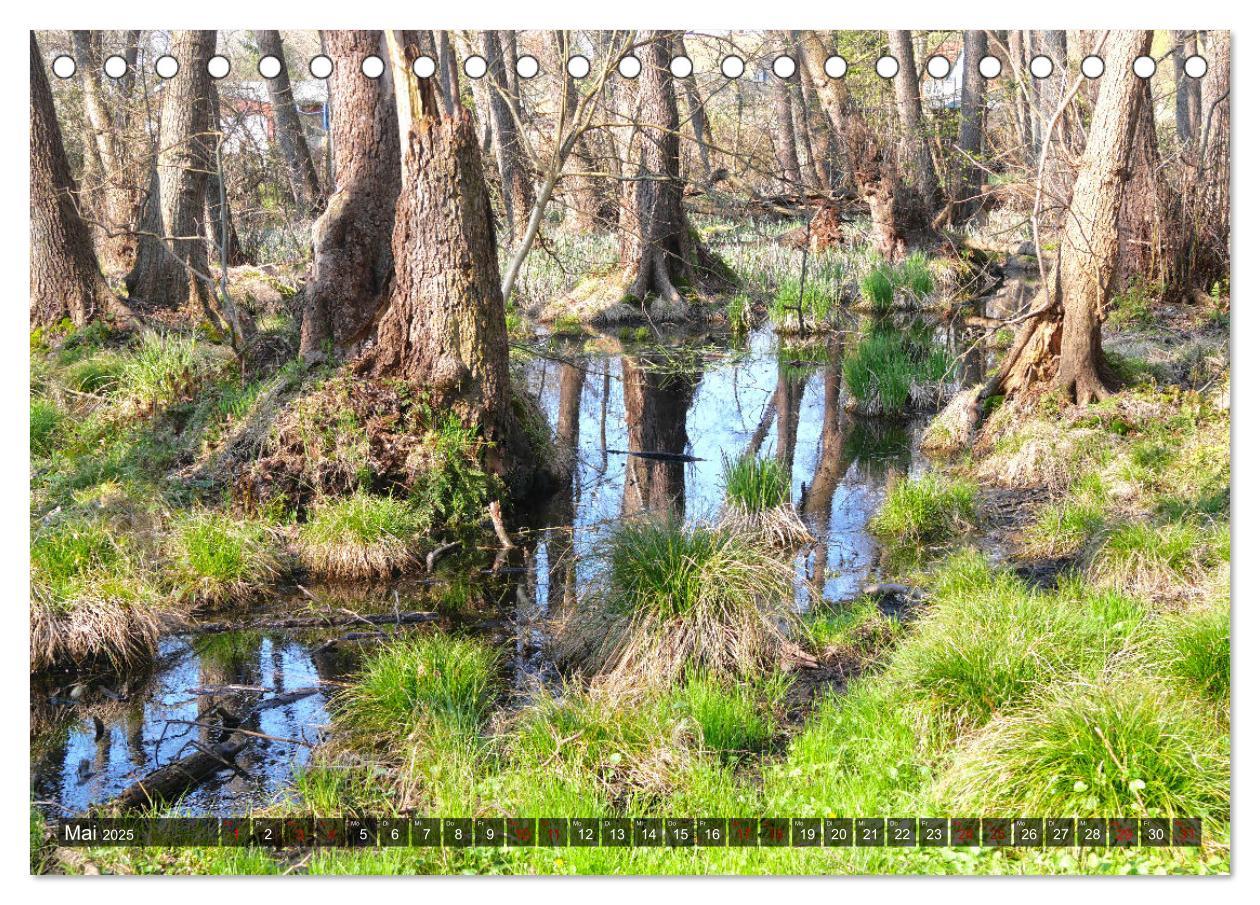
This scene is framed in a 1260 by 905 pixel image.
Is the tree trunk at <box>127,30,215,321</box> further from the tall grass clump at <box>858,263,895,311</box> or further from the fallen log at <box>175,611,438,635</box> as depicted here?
the tall grass clump at <box>858,263,895,311</box>

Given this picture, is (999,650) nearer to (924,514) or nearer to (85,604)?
(924,514)

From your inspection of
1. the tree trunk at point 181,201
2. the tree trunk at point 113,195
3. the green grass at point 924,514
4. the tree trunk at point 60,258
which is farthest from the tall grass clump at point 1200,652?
the tree trunk at point 113,195

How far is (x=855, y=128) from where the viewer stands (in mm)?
19906

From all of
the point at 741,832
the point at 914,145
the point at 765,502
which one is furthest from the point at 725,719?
the point at 914,145

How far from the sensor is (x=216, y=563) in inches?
291

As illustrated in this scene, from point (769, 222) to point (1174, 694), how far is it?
17.7 m

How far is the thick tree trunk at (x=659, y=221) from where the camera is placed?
54.0 feet

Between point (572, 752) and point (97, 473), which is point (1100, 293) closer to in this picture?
point (572, 752)

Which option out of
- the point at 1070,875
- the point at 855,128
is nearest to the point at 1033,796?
the point at 1070,875

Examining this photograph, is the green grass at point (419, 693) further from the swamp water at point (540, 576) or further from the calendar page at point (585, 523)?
the swamp water at point (540, 576)

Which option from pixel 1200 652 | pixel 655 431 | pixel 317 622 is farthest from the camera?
pixel 655 431

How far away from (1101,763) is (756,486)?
4.63 metres

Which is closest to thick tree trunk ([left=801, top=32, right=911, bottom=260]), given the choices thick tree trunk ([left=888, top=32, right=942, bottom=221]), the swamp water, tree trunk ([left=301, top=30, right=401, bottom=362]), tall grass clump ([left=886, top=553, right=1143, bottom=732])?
thick tree trunk ([left=888, top=32, right=942, bottom=221])

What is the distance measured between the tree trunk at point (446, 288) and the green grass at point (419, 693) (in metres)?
3.34
